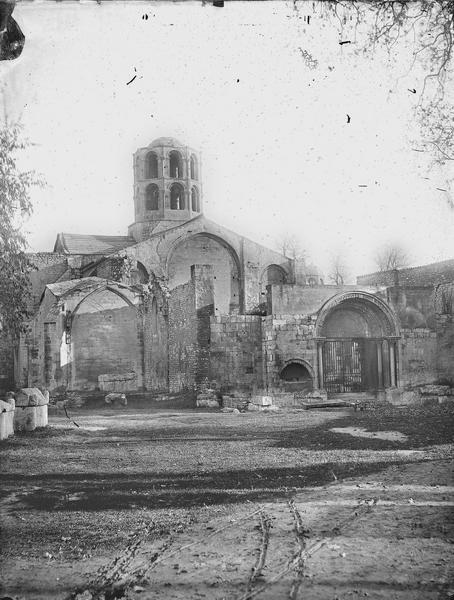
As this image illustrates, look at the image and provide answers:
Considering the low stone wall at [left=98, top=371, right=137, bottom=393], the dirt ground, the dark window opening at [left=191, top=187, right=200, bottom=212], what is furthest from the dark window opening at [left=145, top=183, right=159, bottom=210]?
the dirt ground

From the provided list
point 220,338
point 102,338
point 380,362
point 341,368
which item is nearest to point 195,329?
point 220,338

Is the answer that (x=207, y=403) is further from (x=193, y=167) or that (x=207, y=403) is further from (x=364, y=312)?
(x=193, y=167)

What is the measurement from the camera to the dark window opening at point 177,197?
41.4 metres

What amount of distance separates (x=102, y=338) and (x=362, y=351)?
10359mm

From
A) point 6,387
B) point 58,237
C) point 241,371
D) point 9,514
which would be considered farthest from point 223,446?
point 58,237

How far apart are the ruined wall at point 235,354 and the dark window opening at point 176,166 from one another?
23.7m

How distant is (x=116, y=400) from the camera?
20484 mm

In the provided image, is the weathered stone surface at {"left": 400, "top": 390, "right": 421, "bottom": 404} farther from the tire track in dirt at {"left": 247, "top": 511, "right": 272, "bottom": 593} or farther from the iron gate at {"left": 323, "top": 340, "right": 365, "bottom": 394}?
the tire track in dirt at {"left": 247, "top": 511, "right": 272, "bottom": 593}

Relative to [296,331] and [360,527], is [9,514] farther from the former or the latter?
[296,331]

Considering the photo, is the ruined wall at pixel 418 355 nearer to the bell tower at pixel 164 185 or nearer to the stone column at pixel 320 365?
the stone column at pixel 320 365

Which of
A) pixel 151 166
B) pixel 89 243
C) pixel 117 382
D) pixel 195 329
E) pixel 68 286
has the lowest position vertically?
pixel 117 382

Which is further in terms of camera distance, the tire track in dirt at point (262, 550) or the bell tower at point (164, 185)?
the bell tower at point (164, 185)

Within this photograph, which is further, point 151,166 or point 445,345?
point 151,166

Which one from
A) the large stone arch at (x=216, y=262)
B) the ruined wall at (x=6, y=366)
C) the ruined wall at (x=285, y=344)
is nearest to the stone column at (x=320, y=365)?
the ruined wall at (x=285, y=344)
